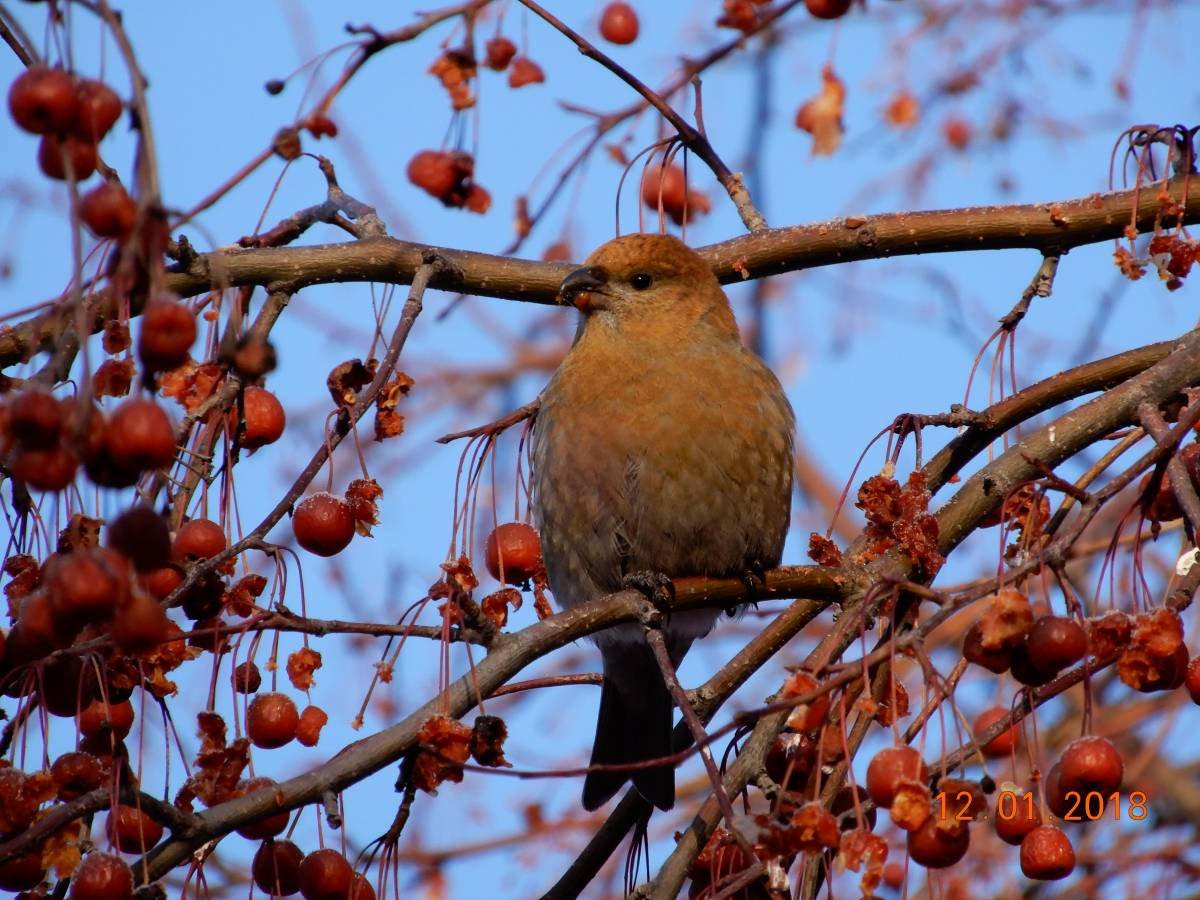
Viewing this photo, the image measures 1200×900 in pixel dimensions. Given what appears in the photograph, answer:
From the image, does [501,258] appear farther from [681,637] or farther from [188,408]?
[681,637]

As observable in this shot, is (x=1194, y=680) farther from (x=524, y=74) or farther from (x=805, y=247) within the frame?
(x=524, y=74)

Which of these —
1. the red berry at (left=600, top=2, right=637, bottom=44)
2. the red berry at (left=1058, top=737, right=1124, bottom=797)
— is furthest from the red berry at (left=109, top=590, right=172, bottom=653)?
the red berry at (left=600, top=2, right=637, bottom=44)

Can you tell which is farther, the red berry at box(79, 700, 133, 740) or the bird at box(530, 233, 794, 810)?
the bird at box(530, 233, 794, 810)

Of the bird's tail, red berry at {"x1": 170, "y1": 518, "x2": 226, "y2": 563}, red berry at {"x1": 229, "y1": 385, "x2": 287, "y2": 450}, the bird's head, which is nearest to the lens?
red berry at {"x1": 170, "y1": 518, "x2": 226, "y2": 563}

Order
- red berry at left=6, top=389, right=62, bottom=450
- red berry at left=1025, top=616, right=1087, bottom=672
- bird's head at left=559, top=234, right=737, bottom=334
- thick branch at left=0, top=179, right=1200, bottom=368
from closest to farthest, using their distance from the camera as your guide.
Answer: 1. red berry at left=6, top=389, right=62, bottom=450
2. red berry at left=1025, top=616, right=1087, bottom=672
3. thick branch at left=0, top=179, right=1200, bottom=368
4. bird's head at left=559, top=234, right=737, bottom=334

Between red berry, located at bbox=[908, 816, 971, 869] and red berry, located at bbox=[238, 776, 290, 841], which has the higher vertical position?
red berry, located at bbox=[238, 776, 290, 841]

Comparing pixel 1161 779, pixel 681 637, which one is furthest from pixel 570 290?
pixel 1161 779

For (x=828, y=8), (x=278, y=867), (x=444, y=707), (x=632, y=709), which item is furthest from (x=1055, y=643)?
(x=632, y=709)

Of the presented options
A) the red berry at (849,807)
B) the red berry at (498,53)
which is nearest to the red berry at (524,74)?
the red berry at (498,53)

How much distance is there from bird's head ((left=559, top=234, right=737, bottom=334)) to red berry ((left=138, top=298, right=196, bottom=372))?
2221mm

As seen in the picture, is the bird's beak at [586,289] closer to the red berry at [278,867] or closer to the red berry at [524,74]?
the red berry at [524,74]

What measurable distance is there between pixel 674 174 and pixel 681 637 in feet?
4.03

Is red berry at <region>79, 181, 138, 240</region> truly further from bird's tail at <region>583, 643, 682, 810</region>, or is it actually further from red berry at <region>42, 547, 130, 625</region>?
bird's tail at <region>583, 643, 682, 810</region>

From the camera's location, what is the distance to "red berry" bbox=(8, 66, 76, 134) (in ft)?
4.81
